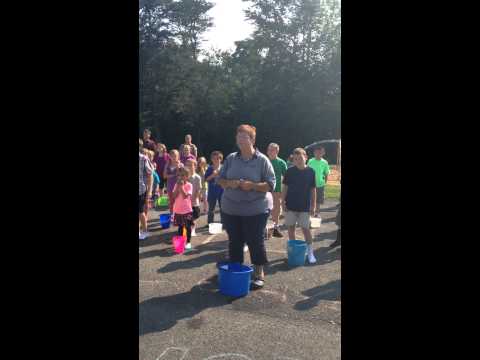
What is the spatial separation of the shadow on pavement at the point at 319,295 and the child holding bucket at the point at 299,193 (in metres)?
1.01

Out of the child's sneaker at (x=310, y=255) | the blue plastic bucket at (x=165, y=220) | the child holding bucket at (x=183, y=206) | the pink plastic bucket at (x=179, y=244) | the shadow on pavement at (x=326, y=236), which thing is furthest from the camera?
the blue plastic bucket at (x=165, y=220)

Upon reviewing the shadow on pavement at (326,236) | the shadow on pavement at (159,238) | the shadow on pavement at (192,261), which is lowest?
the shadow on pavement at (192,261)

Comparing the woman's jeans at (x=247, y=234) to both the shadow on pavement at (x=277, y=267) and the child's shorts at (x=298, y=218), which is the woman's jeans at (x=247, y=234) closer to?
the shadow on pavement at (x=277, y=267)

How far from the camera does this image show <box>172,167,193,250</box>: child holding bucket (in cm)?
627

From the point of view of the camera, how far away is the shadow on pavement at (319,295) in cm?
407

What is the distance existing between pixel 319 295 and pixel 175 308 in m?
1.56

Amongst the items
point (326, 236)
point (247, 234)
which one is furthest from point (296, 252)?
point (326, 236)

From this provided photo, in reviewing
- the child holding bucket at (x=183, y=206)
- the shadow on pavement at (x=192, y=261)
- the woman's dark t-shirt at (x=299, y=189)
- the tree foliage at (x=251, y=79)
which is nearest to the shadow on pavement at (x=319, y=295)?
the woman's dark t-shirt at (x=299, y=189)

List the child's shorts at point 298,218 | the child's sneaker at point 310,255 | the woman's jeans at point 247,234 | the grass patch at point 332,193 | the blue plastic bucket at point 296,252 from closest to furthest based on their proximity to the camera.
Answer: the woman's jeans at point 247,234 < the blue plastic bucket at point 296,252 < the child's shorts at point 298,218 < the child's sneaker at point 310,255 < the grass patch at point 332,193

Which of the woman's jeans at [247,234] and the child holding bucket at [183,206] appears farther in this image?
the child holding bucket at [183,206]
